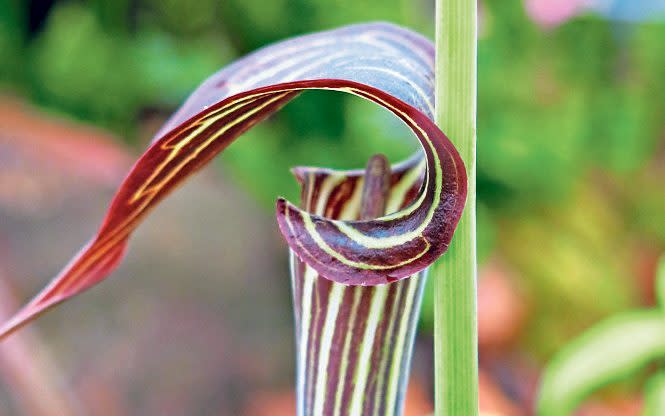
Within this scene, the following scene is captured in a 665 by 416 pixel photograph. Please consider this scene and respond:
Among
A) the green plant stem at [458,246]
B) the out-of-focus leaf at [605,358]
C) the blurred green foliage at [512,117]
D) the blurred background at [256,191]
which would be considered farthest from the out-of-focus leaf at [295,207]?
the blurred green foliage at [512,117]

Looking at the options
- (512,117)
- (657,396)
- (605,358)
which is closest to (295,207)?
(657,396)

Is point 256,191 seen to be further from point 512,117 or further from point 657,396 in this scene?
point 657,396

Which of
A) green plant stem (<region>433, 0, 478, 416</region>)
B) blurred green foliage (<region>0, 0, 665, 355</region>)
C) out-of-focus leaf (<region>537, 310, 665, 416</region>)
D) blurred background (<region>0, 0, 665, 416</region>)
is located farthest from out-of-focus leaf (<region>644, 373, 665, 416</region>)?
blurred green foliage (<region>0, 0, 665, 355</region>)

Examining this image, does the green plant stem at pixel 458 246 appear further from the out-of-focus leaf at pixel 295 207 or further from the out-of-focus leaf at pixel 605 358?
the out-of-focus leaf at pixel 605 358

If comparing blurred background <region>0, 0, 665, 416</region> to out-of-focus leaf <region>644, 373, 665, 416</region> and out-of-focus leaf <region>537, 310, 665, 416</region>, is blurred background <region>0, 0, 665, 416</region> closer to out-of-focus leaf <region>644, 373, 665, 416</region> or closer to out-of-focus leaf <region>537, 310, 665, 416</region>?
out-of-focus leaf <region>537, 310, 665, 416</region>

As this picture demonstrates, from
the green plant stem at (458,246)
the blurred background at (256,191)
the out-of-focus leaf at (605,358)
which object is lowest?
the green plant stem at (458,246)

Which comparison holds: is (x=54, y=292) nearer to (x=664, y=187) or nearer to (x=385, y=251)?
(x=385, y=251)
